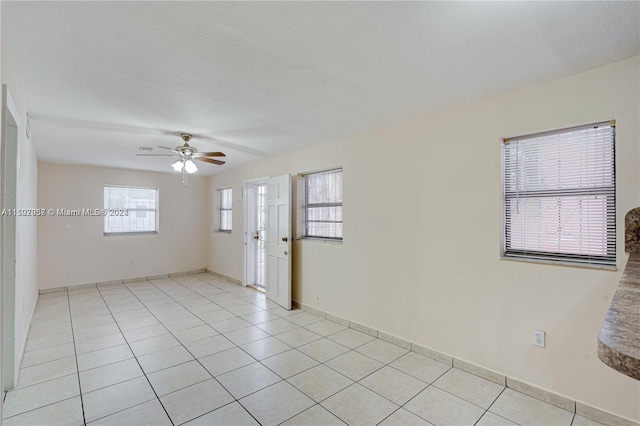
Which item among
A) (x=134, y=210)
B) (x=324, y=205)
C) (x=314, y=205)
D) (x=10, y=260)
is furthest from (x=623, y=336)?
(x=134, y=210)

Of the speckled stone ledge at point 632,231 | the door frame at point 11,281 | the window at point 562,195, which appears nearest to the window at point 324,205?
the window at point 562,195

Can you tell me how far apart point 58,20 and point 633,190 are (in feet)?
11.3

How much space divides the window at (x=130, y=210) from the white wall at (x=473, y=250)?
14.6 feet

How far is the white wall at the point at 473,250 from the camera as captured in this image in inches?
80.0

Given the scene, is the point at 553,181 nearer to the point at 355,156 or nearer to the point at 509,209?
the point at 509,209

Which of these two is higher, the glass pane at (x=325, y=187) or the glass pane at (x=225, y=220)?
the glass pane at (x=325, y=187)

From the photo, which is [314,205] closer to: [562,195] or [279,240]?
[279,240]

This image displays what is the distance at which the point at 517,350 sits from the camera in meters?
2.38

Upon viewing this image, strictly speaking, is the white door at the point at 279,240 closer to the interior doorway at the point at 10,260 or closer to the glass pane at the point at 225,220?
the glass pane at the point at 225,220

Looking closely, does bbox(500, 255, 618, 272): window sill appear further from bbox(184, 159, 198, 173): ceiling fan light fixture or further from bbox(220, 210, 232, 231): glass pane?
bbox(220, 210, 232, 231): glass pane

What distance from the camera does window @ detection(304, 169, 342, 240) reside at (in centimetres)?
407

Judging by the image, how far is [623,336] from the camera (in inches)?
23.0

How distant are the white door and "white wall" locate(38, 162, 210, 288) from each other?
2952 millimetres

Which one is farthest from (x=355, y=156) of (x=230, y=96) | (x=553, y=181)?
(x=553, y=181)
